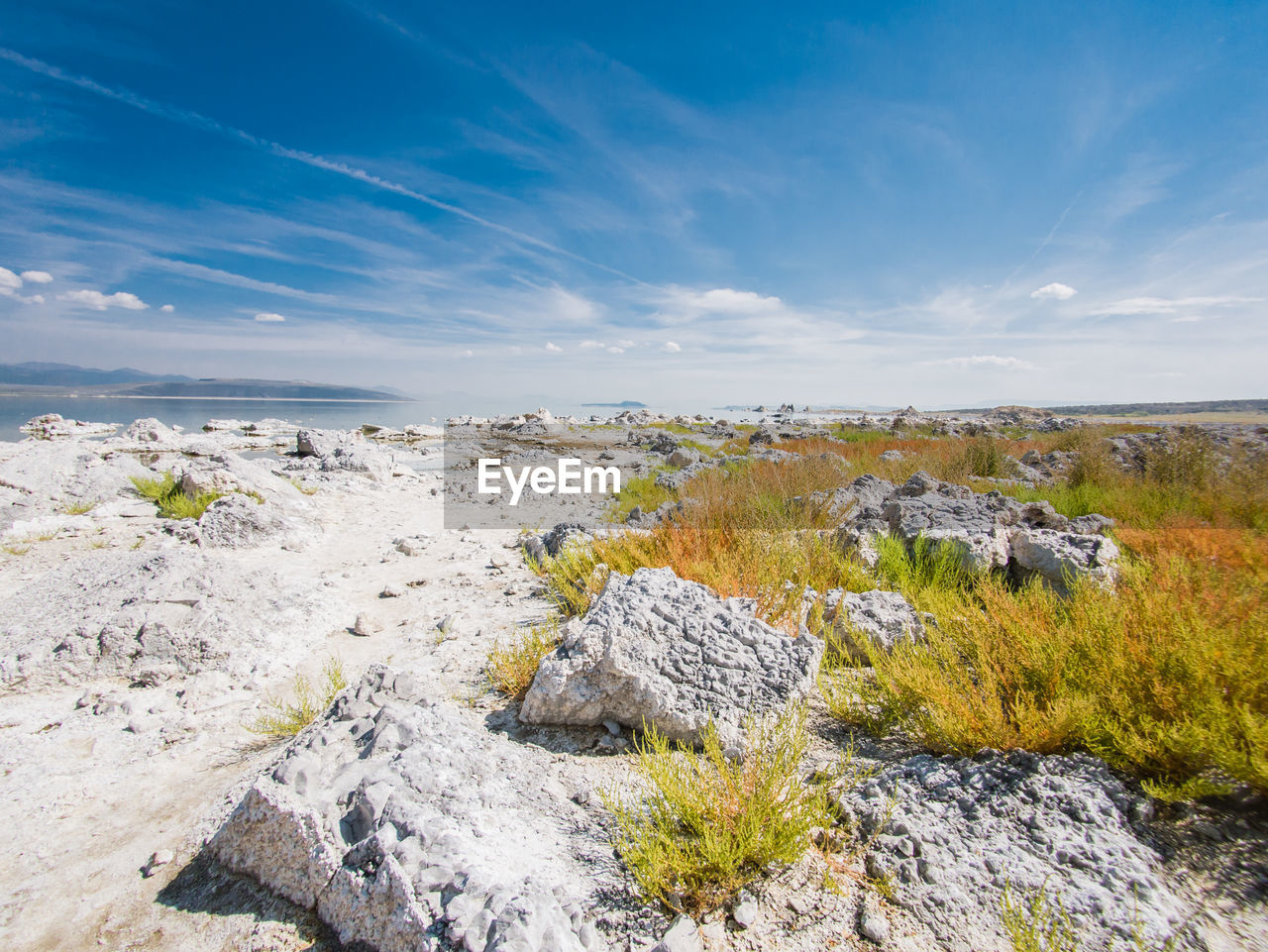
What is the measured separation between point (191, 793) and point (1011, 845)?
384 cm

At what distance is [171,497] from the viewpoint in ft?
27.9

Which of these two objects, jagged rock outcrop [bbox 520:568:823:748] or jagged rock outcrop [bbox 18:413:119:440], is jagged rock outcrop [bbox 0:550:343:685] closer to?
jagged rock outcrop [bbox 520:568:823:748]

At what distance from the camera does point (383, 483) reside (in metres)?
12.9

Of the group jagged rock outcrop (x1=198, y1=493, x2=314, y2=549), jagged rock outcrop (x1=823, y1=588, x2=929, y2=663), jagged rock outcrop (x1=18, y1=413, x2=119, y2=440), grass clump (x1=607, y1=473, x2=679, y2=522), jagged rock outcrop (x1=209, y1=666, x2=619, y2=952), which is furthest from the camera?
jagged rock outcrop (x1=18, y1=413, x2=119, y2=440)

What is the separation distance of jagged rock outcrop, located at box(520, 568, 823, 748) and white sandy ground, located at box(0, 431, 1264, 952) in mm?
249

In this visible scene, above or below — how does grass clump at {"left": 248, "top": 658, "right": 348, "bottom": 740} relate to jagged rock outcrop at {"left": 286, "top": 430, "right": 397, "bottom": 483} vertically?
below

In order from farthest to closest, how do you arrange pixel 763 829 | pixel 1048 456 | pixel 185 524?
1. pixel 1048 456
2. pixel 185 524
3. pixel 763 829

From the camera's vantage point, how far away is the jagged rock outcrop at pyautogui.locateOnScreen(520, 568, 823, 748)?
2.80m

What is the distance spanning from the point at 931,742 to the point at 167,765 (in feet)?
13.8

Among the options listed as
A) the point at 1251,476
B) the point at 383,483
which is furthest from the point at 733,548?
the point at 383,483

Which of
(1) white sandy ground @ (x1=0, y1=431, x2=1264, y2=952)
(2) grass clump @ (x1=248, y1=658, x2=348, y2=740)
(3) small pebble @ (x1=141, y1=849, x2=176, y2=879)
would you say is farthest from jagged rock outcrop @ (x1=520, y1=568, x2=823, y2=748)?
(3) small pebble @ (x1=141, y1=849, x2=176, y2=879)

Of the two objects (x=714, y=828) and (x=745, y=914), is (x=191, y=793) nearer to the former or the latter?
(x=714, y=828)

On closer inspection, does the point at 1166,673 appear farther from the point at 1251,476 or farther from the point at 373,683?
the point at 1251,476

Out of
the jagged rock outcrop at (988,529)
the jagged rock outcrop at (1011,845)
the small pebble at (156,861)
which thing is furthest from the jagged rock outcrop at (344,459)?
the jagged rock outcrop at (1011,845)
